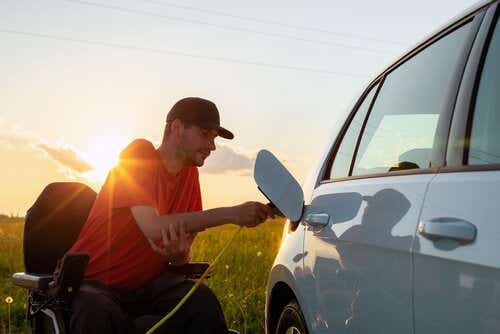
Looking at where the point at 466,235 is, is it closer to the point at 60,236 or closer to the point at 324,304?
the point at 324,304

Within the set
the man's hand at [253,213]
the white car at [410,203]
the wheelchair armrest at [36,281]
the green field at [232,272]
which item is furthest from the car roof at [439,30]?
the green field at [232,272]

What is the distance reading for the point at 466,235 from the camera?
2.16 m

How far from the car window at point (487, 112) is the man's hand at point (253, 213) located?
1.55 meters

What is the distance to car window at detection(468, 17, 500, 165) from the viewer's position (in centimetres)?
239

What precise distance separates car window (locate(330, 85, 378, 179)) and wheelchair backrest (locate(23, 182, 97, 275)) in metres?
1.69

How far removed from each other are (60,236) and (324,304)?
201 cm

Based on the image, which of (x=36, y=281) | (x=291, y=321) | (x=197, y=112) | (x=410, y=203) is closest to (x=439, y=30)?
(x=410, y=203)

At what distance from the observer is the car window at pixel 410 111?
2.81m

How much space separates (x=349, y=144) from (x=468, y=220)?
1577 millimetres

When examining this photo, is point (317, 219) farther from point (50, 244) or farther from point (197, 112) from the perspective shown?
point (50, 244)

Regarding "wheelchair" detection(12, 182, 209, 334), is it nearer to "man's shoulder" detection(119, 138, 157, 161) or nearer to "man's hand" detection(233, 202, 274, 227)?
"man's shoulder" detection(119, 138, 157, 161)

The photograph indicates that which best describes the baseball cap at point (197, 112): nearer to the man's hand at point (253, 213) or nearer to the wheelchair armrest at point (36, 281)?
the man's hand at point (253, 213)

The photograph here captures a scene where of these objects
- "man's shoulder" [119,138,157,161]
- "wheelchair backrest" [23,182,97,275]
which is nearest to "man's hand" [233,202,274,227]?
"man's shoulder" [119,138,157,161]

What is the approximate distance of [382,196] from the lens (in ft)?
9.32
